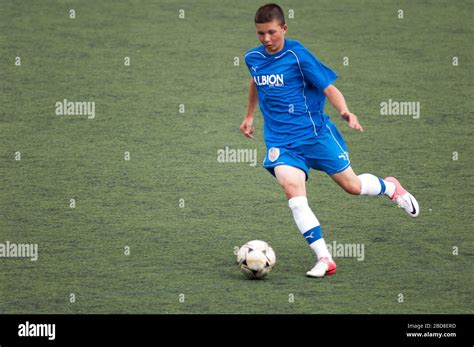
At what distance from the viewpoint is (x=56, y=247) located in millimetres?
8789

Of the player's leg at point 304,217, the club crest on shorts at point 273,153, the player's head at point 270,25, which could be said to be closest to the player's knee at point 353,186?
the player's leg at point 304,217

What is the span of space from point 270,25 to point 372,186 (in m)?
1.55

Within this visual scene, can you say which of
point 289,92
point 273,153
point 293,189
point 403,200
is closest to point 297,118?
point 289,92

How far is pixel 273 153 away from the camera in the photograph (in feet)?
26.7

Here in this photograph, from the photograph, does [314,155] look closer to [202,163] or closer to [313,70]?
[313,70]

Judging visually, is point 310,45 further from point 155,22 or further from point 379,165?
point 379,165

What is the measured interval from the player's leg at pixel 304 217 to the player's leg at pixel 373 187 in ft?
1.41

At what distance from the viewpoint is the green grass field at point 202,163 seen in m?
7.87

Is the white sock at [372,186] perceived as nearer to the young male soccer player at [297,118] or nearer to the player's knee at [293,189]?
the young male soccer player at [297,118]

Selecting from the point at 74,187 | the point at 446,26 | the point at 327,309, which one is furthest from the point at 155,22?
the point at 327,309

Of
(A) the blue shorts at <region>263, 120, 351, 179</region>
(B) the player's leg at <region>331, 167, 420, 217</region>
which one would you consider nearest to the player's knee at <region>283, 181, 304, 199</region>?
(A) the blue shorts at <region>263, 120, 351, 179</region>

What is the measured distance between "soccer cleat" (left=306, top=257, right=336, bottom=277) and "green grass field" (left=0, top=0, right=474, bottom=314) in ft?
0.27

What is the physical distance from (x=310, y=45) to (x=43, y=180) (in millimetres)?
4440

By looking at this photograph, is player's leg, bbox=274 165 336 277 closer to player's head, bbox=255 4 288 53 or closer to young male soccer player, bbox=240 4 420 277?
young male soccer player, bbox=240 4 420 277
